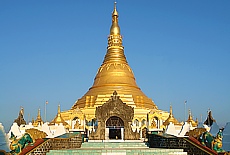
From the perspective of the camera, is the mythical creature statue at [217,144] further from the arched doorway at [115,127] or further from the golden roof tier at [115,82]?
the golden roof tier at [115,82]

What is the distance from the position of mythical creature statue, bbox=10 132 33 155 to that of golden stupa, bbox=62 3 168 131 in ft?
63.7

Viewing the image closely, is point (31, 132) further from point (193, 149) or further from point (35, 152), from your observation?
point (193, 149)

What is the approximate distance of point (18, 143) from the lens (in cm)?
1548

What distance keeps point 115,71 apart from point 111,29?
7.27 metres

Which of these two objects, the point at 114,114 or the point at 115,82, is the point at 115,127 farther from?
the point at 115,82

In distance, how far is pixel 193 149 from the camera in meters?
15.8

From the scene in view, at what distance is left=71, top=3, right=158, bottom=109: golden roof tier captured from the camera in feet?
128

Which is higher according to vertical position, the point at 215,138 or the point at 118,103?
the point at 118,103

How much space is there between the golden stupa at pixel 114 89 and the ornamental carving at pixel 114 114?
46.9 ft

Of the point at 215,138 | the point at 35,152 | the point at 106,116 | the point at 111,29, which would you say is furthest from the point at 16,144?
the point at 111,29

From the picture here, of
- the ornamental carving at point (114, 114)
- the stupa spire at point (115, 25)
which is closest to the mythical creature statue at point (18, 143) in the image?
the ornamental carving at point (114, 114)

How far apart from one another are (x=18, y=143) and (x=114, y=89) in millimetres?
24591

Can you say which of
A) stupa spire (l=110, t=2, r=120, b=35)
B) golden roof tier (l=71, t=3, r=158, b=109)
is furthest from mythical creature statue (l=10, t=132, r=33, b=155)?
stupa spire (l=110, t=2, r=120, b=35)

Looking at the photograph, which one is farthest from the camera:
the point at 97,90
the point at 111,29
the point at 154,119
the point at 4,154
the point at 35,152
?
the point at 111,29
